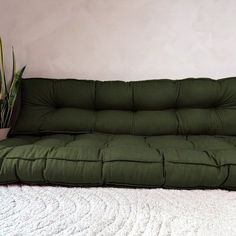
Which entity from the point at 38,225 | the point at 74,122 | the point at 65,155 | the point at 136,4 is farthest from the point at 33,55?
the point at 38,225

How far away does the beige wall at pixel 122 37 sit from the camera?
5.51ft

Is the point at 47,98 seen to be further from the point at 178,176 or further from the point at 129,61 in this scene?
the point at 178,176

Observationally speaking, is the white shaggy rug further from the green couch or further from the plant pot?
the plant pot

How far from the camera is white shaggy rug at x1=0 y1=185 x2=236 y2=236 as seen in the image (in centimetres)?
67

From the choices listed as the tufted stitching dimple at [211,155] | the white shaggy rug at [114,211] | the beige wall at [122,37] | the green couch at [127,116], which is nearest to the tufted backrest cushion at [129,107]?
the green couch at [127,116]

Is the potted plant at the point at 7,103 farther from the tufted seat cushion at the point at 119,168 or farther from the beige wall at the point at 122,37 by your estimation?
the tufted seat cushion at the point at 119,168

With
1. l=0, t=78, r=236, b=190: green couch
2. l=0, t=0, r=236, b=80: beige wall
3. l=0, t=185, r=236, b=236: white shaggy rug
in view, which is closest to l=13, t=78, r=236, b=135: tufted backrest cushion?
l=0, t=78, r=236, b=190: green couch

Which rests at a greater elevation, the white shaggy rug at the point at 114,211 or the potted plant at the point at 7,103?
the potted plant at the point at 7,103

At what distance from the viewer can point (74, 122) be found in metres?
1.48

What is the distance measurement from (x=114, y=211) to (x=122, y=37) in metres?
1.35

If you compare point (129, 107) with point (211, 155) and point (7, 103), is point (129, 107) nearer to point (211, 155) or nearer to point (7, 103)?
point (211, 155)

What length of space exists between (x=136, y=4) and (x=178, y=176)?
134cm

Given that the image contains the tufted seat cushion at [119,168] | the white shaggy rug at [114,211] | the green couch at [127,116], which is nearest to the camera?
the white shaggy rug at [114,211]

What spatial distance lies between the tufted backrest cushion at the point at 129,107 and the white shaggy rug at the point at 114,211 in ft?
2.04
